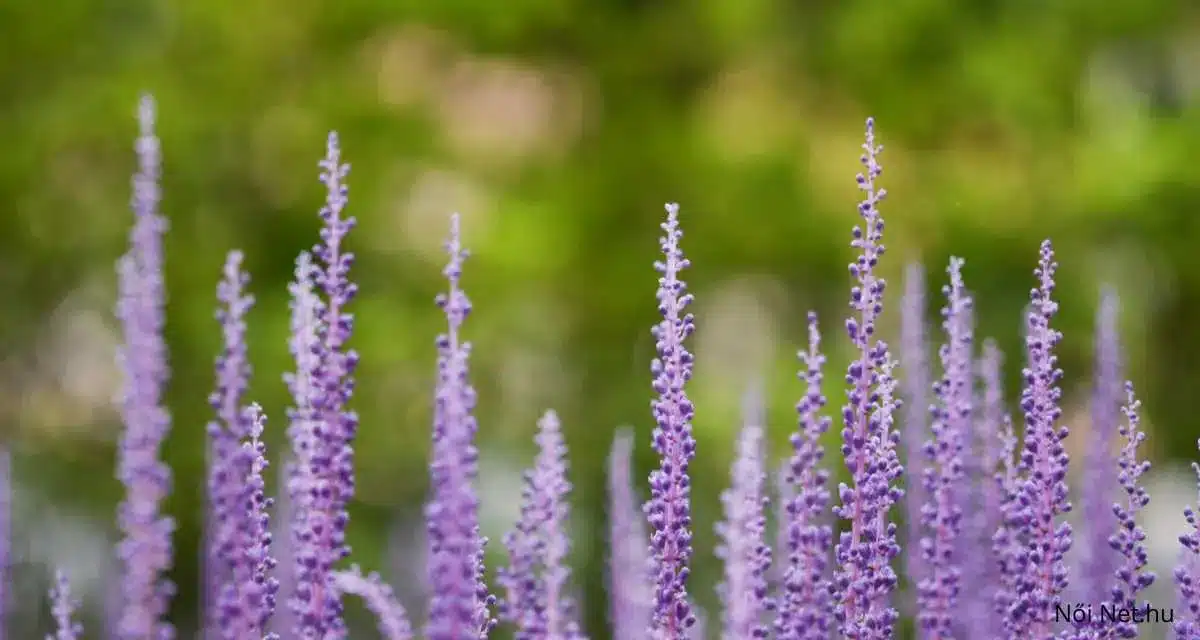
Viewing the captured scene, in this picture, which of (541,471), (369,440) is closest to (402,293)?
(369,440)

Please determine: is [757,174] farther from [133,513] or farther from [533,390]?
[133,513]

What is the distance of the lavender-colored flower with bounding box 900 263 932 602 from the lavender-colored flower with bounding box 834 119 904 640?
0.66m

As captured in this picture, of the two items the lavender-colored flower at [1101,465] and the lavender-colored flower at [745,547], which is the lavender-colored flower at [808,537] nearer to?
the lavender-colored flower at [745,547]

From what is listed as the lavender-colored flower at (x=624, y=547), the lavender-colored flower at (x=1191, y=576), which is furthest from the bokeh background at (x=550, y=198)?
the lavender-colored flower at (x=1191, y=576)

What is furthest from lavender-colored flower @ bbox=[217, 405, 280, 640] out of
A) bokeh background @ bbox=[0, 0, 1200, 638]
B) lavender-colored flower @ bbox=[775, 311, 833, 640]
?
bokeh background @ bbox=[0, 0, 1200, 638]

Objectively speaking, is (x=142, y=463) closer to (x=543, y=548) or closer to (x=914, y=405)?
(x=543, y=548)

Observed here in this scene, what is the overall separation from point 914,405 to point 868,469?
1186 mm

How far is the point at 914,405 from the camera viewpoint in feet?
9.49

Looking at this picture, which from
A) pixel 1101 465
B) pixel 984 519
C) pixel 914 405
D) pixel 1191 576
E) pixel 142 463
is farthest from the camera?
pixel 914 405

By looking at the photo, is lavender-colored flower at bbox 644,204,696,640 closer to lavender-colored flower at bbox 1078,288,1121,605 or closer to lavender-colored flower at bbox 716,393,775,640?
lavender-colored flower at bbox 716,393,775,640

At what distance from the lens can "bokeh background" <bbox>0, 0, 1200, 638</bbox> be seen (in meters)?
7.39

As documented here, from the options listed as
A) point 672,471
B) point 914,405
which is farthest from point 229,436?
point 914,405

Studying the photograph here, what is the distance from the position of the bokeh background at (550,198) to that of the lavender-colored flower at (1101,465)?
13.9ft

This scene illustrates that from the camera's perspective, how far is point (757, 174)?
7.84 m
